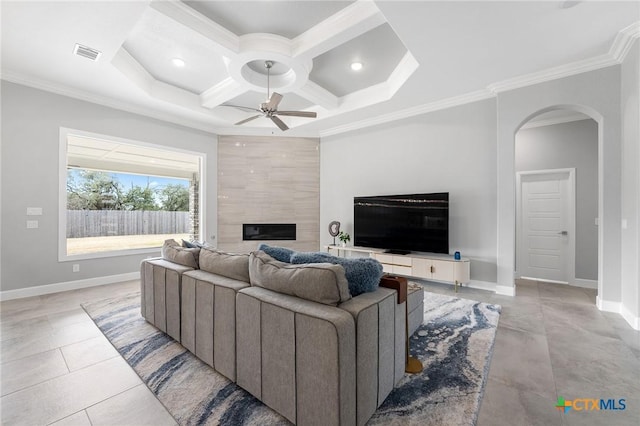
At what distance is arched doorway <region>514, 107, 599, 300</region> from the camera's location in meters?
4.48

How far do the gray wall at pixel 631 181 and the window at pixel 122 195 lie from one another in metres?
6.41

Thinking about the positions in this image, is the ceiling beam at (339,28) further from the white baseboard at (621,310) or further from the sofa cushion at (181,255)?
the white baseboard at (621,310)

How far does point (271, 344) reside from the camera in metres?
1.50

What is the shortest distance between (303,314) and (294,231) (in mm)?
4698

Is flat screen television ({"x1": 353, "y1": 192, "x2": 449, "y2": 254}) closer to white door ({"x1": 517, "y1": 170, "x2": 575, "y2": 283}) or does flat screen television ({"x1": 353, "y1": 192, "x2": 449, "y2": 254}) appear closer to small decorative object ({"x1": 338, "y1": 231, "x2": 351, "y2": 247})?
small decorative object ({"x1": 338, "y1": 231, "x2": 351, "y2": 247})

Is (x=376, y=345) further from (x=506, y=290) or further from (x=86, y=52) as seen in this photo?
(x=86, y=52)

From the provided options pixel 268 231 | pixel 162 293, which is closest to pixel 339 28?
pixel 162 293

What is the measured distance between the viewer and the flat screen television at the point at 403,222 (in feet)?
14.1

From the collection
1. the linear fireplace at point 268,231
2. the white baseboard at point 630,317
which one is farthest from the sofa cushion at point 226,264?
the white baseboard at point 630,317

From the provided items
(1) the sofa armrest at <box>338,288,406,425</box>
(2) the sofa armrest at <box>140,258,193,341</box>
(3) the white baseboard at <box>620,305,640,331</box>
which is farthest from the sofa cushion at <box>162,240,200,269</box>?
(3) the white baseboard at <box>620,305,640,331</box>

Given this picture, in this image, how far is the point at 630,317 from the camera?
2814 millimetres

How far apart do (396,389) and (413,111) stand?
14.3 feet

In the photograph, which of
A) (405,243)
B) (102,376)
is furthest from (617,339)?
(102,376)

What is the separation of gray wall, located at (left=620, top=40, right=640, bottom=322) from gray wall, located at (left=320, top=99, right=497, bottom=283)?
4.24 feet
